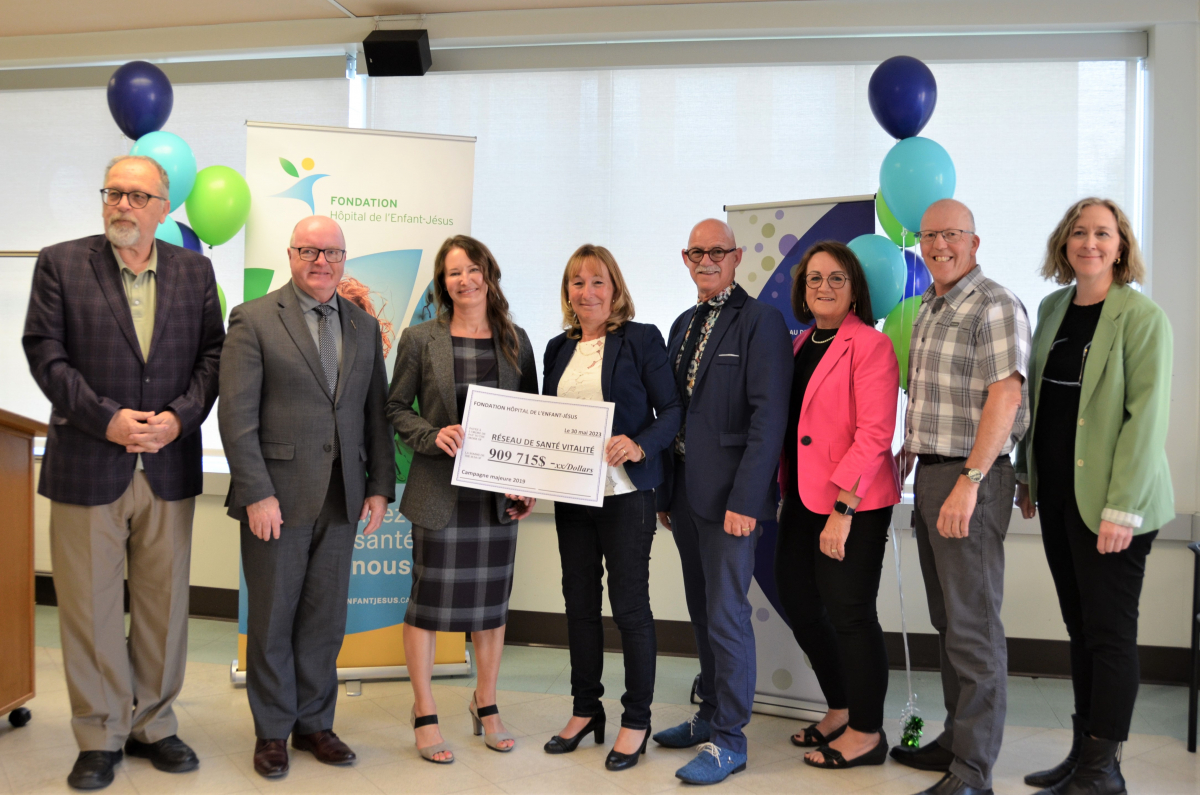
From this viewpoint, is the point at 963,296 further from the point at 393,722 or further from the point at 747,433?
the point at 393,722

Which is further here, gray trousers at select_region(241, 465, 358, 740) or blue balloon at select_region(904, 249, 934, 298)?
blue balloon at select_region(904, 249, 934, 298)

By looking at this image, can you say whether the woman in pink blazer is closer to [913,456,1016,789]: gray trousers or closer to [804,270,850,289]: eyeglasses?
[804,270,850,289]: eyeglasses

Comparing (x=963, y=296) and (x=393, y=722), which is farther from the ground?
(x=963, y=296)

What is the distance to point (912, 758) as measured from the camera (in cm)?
270

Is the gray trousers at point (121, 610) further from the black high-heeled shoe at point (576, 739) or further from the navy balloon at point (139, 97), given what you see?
the navy balloon at point (139, 97)

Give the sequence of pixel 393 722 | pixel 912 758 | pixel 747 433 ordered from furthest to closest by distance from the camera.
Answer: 1. pixel 393 722
2. pixel 912 758
3. pixel 747 433

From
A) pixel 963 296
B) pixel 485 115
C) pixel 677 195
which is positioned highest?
pixel 485 115

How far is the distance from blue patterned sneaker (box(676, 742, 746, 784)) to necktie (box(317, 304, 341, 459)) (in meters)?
1.50

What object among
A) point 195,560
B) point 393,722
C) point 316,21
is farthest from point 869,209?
point 195,560

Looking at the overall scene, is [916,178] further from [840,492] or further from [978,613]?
[978,613]

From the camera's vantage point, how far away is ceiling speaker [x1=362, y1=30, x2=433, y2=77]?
3986 millimetres

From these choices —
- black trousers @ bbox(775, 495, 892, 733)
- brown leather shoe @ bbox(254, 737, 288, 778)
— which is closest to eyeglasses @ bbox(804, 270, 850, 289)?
black trousers @ bbox(775, 495, 892, 733)

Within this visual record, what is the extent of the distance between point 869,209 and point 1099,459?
4.07ft

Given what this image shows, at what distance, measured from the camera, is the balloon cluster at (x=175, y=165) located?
332 cm
